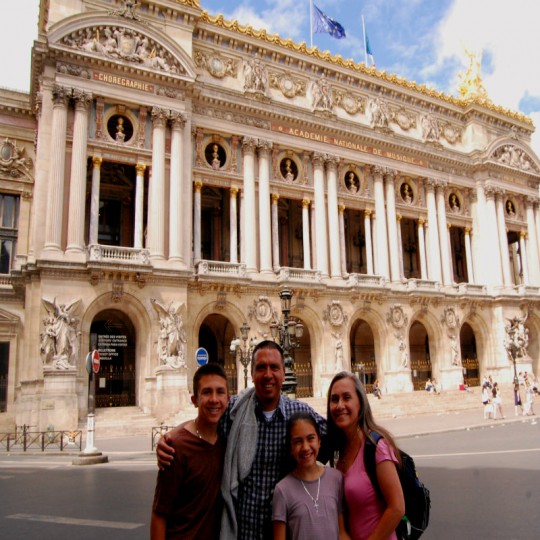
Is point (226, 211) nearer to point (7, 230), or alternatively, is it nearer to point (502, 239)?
point (7, 230)

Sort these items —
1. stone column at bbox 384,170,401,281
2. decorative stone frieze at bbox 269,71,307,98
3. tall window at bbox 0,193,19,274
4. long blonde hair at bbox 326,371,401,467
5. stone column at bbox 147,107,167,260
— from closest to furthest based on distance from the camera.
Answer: long blonde hair at bbox 326,371,401,467
stone column at bbox 147,107,167,260
tall window at bbox 0,193,19,274
decorative stone frieze at bbox 269,71,307,98
stone column at bbox 384,170,401,281

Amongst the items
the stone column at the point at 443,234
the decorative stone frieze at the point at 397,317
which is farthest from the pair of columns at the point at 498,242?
the decorative stone frieze at the point at 397,317

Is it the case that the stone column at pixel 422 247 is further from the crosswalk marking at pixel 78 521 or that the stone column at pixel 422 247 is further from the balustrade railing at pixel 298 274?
the crosswalk marking at pixel 78 521

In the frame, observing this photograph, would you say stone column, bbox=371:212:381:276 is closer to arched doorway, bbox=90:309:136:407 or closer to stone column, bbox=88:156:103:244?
arched doorway, bbox=90:309:136:407

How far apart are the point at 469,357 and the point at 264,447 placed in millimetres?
44629

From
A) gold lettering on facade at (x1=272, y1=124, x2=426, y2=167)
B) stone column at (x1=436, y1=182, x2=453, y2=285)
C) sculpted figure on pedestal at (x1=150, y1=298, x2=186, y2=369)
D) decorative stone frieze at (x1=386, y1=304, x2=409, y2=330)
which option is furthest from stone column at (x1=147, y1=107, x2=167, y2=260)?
stone column at (x1=436, y1=182, x2=453, y2=285)

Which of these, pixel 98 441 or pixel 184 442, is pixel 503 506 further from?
pixel 98 441

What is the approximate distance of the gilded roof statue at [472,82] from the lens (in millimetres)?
45281

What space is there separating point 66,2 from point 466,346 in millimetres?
36687

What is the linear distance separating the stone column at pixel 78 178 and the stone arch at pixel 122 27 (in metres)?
2.70

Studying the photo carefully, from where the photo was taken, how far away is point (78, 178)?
2719 centimetres

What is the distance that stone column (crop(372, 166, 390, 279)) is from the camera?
36.9 metres

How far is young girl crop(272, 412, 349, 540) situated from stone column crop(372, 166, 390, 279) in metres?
33.6

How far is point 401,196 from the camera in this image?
131 feet
